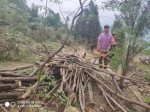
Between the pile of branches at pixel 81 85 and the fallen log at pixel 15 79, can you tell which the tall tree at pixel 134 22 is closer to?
the pile of branches at pixel 81 85

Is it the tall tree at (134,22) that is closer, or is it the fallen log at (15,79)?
the fallen log at (15,79)

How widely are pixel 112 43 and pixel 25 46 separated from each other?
4.06 m

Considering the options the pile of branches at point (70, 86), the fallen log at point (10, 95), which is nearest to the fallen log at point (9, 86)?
the pile of branches at point (70, 86)

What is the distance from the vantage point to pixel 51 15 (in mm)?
2156

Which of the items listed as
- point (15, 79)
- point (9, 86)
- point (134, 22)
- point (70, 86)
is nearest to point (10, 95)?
point (9, 86)

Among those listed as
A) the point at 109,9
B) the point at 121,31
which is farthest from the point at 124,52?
the point at 109,9

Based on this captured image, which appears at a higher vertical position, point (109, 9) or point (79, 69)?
point (109, 9)

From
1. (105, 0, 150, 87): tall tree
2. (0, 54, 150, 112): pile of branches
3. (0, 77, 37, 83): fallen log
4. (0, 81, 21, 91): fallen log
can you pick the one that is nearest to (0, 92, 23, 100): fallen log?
(0, 54, 150, 112): pile of branches

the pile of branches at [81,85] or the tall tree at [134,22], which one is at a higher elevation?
the tall tree at [134,22]

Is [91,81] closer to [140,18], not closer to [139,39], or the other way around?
[139,39]

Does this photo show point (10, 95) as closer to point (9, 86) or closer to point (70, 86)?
point (9, 86)

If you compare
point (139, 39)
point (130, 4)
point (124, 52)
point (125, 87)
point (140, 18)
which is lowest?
point (125, 87)

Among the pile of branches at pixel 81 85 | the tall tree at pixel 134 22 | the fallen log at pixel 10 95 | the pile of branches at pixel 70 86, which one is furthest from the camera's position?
the tall tree at pixel 134 22

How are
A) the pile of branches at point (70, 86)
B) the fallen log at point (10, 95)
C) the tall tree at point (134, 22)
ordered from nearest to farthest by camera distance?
the fallen log at point (10, 95) < the pile of branches at point (70, 86) < the tall tree at point (134, 22)
